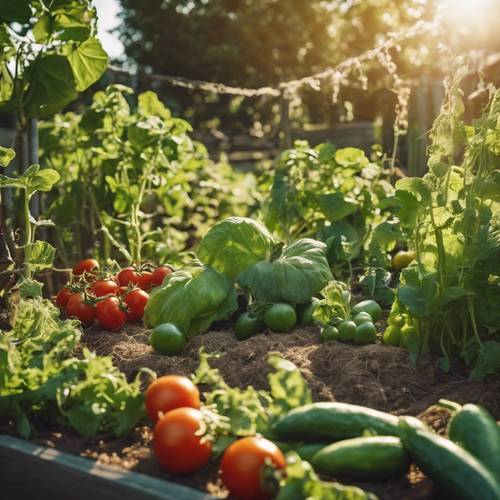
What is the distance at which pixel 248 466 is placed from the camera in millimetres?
1899

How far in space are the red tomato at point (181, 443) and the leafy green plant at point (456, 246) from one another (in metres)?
1.11

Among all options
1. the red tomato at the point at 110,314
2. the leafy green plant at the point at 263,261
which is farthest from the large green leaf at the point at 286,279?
the red tomato at the point at 110,314

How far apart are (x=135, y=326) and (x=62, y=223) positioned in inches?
80.4

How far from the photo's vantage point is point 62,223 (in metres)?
5.45

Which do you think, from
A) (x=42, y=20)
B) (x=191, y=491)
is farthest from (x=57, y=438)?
(x=42, y=20)

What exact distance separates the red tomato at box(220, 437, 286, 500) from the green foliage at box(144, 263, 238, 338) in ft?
4.47

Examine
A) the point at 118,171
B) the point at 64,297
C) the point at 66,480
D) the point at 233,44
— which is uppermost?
the point at 233,44

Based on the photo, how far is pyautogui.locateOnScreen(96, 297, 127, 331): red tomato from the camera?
11.5 ft

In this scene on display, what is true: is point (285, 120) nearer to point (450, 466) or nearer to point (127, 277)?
point (127, 277)

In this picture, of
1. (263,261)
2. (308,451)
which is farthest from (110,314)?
(308,451)

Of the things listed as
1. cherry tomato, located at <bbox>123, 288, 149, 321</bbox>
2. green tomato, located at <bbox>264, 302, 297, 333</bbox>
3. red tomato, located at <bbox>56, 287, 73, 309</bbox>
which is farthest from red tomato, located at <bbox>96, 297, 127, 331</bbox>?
green tomato, located at <bbox>264, 302, 297, 333</bbox>

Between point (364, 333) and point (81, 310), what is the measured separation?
146cm

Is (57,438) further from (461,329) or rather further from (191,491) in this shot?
(461,329)

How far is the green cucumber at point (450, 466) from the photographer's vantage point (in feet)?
6.06
